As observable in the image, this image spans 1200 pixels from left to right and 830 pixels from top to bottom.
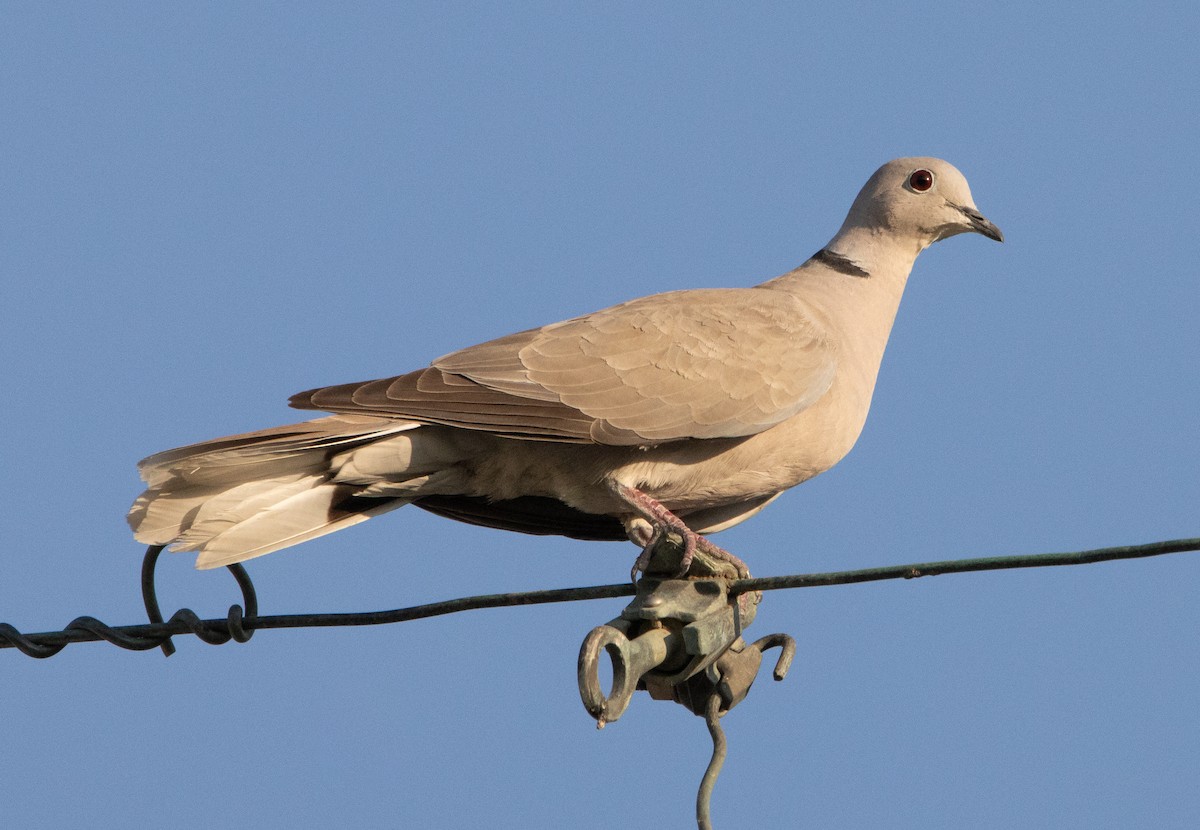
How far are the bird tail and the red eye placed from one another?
2.31 metres

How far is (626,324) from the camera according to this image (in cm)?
506

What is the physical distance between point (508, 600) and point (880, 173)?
126 inches

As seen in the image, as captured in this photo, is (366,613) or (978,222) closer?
(366,613)

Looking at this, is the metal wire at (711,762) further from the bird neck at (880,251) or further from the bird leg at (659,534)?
the bird neck at (880,251)

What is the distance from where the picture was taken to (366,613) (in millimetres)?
3650

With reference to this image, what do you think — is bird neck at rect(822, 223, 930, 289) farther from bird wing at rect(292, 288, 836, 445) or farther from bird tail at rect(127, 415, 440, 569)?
bird tail at rect(127, 415, 440, 569)

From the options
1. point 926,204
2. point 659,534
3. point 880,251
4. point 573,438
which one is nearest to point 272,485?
point 573,438

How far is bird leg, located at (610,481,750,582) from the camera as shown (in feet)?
12.1

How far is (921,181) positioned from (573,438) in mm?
2109

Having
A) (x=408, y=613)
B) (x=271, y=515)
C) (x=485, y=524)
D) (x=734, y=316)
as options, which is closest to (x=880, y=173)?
(x=734, y=316)

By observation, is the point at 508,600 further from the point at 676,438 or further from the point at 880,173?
the point at 880,173

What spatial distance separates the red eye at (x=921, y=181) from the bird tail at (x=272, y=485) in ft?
7.59

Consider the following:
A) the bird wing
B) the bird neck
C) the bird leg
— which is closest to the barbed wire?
the bird leg

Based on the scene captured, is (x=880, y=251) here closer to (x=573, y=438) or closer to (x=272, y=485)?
(x=573, y=438)
